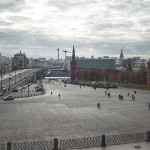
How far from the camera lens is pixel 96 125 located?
89.5ft

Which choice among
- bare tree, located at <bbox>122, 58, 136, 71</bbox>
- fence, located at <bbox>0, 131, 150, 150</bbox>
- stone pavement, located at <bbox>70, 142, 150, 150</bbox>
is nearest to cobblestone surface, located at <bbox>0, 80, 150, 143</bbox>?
fence, located at <bbox>0, 131, 150, 150</bbox>

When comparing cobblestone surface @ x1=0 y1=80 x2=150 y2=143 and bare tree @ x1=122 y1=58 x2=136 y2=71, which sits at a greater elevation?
bare tree @ x1=122 y1=58 x2=136 y2=71

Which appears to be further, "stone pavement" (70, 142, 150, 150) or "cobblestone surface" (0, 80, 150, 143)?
"cobblestone surface" (0, 80, 150, 143)

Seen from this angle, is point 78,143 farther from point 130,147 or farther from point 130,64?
point 130,64

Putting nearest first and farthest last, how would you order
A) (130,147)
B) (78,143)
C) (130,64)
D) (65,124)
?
1. (130,147)
2. (78,143)
3. (65,124)
4. (130,64)

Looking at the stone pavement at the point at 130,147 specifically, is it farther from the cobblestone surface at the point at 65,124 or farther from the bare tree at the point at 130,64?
the bare tree at the point at 130,64

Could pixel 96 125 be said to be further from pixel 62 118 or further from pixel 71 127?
pixel 62 118

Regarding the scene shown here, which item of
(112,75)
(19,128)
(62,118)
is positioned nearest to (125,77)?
(112,75)

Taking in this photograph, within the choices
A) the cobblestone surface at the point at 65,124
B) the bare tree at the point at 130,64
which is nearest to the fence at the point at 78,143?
the cobblestone surface at the point at 65,124

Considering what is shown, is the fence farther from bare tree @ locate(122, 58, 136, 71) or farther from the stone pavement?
bare tree @ locate(122, 58, 136, 71)

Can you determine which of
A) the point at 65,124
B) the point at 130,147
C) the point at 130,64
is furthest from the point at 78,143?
the point at 130,64

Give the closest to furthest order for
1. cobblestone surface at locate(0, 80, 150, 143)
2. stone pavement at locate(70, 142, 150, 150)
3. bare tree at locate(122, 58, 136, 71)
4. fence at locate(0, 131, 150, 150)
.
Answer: stone pavement at locate(70, 142, 150, 150), fence at locate(0, 131, 150, 150), cobblestone surface at locate(0, 80, 150, 143), bare tree at locate(122, 58, 136, 71)

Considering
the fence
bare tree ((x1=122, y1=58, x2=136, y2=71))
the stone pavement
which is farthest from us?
bare tree ((x1=122, y1=58, x2=136, y2=71))

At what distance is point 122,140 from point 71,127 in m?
7.23
